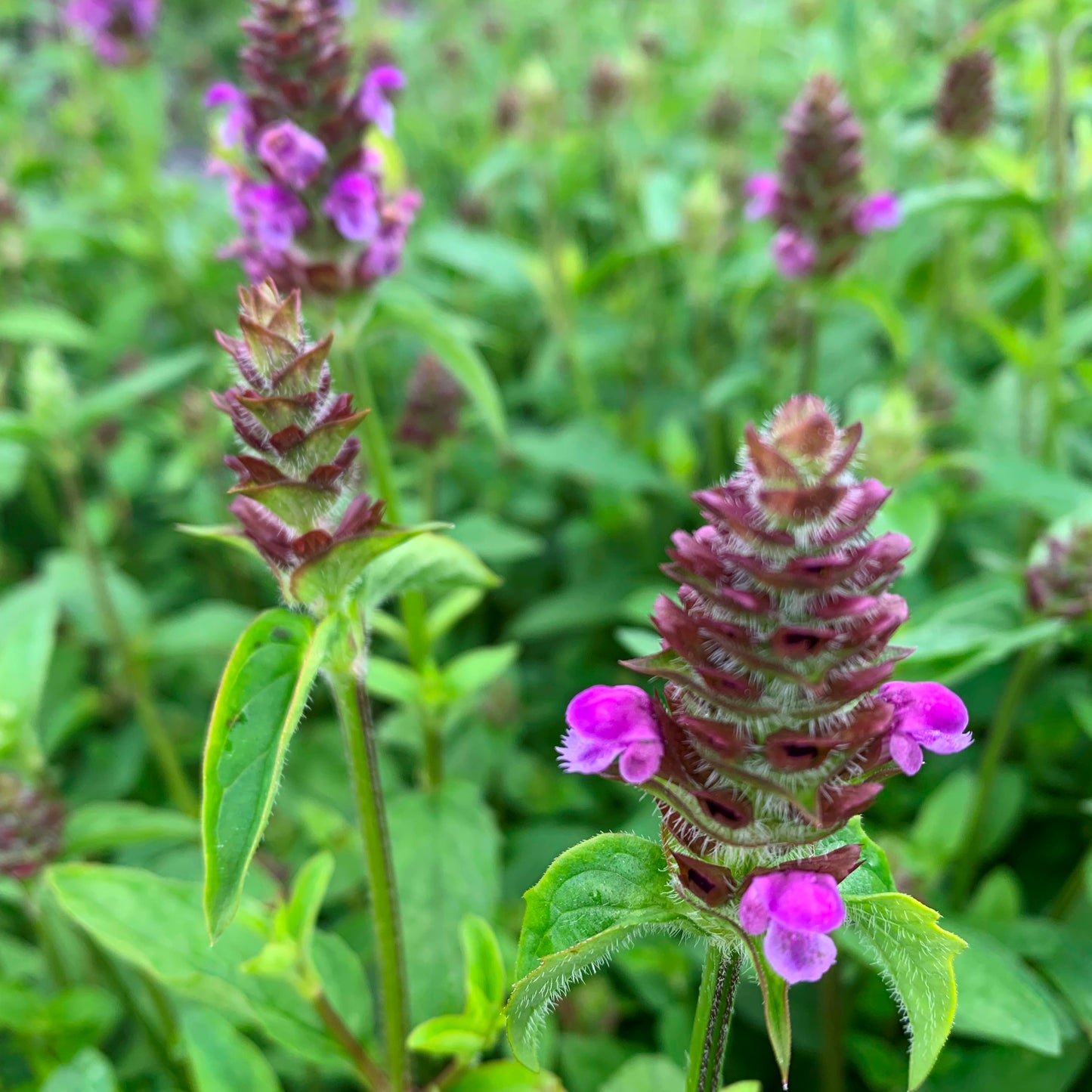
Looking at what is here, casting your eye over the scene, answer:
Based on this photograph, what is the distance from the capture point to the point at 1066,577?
6.61 ft

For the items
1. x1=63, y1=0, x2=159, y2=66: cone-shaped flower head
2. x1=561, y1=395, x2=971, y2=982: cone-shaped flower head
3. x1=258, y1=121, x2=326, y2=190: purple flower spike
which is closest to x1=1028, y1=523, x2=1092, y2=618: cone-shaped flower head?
x1=561, y1=395, x2=971, y2=982: cone-shaped flower head

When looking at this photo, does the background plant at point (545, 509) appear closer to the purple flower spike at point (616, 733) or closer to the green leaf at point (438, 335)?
the green leaf at point (438, 335)

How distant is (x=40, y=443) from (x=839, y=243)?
2.55 metres

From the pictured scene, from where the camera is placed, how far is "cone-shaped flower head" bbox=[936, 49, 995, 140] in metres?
3.32

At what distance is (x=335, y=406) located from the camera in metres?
1.26

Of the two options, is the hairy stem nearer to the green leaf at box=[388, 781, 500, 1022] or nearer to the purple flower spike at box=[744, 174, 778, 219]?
the green leaf at box=[388, 781, 500, 1022]

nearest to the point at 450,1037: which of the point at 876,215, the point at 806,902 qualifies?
the point at 806,902

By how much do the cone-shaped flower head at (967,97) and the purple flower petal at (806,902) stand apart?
324 centimetres

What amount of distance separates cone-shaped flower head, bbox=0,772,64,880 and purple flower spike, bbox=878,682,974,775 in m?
1.81

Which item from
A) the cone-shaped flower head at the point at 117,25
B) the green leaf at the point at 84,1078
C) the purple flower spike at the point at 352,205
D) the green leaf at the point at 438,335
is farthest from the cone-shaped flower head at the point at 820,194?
the cone-shaped flower head at the point at 117,25

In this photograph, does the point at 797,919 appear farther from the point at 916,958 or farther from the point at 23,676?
the point at 23,676

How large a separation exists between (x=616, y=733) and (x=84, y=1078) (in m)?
1.36

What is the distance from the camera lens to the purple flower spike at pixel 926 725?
3.37ft

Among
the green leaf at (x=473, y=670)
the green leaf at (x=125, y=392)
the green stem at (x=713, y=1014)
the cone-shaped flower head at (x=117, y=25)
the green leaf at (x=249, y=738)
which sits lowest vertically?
the green leaf at (x=473, y=670)
